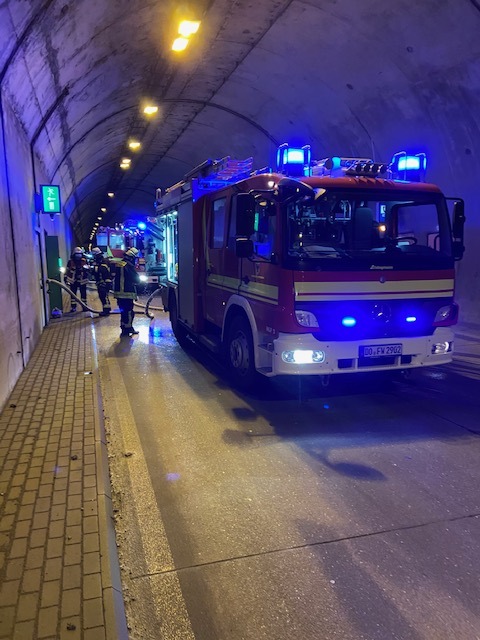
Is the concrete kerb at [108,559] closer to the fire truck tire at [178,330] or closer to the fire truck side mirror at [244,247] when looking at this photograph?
the fire truck side mirror at [244,247]

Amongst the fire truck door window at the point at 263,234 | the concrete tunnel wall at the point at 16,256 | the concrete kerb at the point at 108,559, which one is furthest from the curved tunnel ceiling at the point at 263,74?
the concrete kerb at the point at 108,559

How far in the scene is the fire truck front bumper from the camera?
207 inches

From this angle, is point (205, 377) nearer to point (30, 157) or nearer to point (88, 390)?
point (88, 390)

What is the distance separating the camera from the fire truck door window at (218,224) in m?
7.09

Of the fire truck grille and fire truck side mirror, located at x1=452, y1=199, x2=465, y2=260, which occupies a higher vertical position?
fire truck side mirror, located at x1=452, y1=199, x2=465, y2=260

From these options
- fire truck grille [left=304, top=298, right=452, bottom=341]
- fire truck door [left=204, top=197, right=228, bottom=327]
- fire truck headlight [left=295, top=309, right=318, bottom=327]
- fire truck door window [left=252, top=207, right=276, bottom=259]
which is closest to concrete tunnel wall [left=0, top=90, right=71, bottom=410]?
fire truck door [left=204, top=197, right=228, bottom=327]

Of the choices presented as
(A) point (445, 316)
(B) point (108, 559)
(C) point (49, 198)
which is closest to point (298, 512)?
(B) point (108, 559)

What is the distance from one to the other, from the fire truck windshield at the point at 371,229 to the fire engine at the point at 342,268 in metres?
0.01

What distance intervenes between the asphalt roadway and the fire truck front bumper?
59 cm

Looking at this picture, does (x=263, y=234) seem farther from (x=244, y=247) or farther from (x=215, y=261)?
(x=215, y=261)

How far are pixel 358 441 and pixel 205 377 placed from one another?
10.1 ft

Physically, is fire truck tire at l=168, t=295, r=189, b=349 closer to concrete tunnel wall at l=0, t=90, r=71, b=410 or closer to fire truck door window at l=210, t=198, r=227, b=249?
fire truck door window at l=210, t=198, r=227, b=249

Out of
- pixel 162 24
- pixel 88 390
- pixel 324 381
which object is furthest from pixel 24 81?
pixel 324 381

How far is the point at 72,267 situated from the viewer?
49.5 ft
